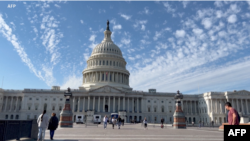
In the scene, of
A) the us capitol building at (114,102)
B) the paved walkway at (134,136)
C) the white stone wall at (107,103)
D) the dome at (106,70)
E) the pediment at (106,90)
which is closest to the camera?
the paved walkway at (134,136)

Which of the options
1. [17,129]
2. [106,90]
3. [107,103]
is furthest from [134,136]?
[107,103]

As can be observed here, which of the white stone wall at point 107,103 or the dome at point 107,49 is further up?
the dome at point 107,49

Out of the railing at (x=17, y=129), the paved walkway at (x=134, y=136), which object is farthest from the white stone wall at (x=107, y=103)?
the railing at (x=17, y=129)

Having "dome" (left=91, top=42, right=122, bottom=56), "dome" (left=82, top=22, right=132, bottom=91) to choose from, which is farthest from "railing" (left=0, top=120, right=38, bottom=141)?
"dome" (left=91, top=42, right=122, bottom=56)

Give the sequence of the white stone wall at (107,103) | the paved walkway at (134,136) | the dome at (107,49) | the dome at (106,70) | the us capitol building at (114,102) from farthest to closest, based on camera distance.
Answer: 1. the dome at (107,49)
2. the dome at (106,70)
3. the us capitol building at (114,102)
4. the white stone wall at (107,103)
5. the paved walkway at (134,136)

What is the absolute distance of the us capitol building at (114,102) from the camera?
91.6m

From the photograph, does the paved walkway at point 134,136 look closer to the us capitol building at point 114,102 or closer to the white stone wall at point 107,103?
the us capitol building at point 114,102

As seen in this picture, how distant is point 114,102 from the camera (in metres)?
90.9

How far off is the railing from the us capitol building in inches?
2690

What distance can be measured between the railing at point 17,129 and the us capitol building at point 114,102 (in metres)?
68.3

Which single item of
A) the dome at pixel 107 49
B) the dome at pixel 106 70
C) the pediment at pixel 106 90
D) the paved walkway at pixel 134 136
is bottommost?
the paved walkway at pixel 134 136

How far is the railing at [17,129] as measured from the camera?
1359cm

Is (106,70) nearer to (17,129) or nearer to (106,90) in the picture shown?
(106,90)

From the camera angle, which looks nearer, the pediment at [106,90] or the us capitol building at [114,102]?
the us capitol building at [114,102]
